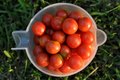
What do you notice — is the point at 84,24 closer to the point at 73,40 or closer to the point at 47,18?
the point at 73,40

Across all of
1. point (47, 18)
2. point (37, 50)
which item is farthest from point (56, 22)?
point (37, 50)

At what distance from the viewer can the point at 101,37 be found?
1873mm

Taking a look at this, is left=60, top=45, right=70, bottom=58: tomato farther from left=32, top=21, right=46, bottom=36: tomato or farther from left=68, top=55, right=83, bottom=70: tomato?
left=32, top=21, right=46, bottom=36: tomato

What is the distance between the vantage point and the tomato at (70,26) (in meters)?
1.77

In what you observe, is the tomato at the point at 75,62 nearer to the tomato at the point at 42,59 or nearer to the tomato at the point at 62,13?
the tomato at the point at 42,59

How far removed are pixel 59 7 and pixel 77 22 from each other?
186mm

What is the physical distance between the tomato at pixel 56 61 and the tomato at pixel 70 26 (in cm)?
15

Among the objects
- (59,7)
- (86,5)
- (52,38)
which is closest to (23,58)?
(52,38)

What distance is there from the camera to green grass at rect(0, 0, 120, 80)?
77.2 inches

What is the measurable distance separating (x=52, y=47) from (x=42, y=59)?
0.34 feet

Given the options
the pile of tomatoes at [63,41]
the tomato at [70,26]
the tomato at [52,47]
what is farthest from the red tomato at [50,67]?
the tomato at [70,26]

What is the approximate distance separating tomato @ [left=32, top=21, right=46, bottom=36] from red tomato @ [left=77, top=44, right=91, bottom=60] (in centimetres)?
23

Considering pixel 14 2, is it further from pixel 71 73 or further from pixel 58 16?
pixel 71 73

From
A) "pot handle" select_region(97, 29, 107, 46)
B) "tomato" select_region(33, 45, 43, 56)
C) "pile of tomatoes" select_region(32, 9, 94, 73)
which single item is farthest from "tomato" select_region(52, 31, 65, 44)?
"pot handle" select_region(97, 29, 107, 46)
